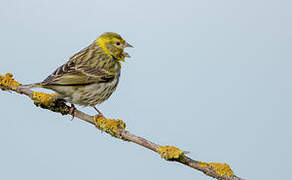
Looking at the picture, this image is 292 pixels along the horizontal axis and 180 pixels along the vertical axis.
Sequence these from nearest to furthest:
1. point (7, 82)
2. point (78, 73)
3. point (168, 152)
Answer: point (168, 152) → point (7, 82) → point (78, 73)

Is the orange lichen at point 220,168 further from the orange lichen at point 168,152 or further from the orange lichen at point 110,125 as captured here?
the orange lichen at point 110,125

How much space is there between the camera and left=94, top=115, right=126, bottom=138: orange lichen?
4.81 meters

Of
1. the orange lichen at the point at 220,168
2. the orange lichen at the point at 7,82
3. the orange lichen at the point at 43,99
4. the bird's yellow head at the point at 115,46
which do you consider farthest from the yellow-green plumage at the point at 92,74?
the orange lichen at the point at 220,168

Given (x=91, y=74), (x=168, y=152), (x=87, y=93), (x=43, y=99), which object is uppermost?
(x=91, y=74)

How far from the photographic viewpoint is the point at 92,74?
6.04m

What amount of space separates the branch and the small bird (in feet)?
0.59

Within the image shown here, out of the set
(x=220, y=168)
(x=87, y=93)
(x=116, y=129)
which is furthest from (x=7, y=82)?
(x=220, y=168)

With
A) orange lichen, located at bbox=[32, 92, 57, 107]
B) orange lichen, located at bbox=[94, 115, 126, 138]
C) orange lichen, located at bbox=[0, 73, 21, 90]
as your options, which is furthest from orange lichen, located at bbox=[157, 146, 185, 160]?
orange lichen, located at bbox=[0, 73, 21, 90]

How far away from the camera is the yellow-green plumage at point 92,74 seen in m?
5.60

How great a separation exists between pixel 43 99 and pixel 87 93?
0.79 m

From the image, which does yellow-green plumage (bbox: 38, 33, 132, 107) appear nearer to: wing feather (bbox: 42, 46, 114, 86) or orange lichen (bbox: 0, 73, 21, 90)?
wing feather (bbox: 42, 46, 114, 86)

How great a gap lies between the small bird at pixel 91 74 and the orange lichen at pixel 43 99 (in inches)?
6.4

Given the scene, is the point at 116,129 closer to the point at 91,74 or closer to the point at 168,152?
the point at 168,152

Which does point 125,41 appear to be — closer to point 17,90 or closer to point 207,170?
point 17,90
